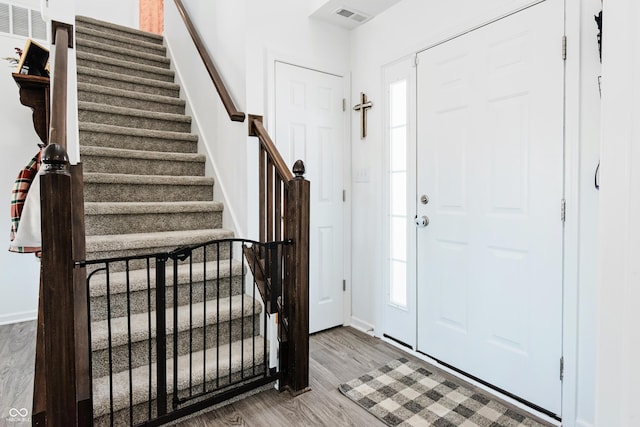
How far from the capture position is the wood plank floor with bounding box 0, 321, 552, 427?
181 centimetres

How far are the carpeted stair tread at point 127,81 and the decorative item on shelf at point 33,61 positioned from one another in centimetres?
58

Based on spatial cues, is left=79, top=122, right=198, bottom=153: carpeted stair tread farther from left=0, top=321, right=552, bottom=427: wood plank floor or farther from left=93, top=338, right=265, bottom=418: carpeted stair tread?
left=93, top=338, right=265, bottom=418: carpeted stair tread

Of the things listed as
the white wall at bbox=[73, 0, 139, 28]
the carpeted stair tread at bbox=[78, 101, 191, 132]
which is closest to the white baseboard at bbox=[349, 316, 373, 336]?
the carpeted stair tread at bbox=[78, 101, 191, 132]

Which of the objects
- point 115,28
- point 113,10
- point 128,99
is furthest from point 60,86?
point 113,10

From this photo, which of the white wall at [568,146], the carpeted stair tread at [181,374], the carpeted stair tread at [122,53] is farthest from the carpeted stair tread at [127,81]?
the carpeted stair tread at [181,374]

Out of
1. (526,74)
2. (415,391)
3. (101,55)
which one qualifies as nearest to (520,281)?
(415,391)

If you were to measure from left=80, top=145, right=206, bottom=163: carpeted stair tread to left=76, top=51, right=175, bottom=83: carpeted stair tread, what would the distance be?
117 cm

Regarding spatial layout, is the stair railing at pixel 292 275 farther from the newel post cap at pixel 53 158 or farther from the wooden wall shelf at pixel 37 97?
the wooden wall shelf at pixel 37 97

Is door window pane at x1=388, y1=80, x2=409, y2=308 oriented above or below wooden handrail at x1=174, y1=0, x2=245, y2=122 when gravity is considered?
below

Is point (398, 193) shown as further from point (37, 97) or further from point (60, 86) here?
point (37, 97)

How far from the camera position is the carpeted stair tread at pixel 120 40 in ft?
11.6

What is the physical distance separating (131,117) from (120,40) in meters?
1.31

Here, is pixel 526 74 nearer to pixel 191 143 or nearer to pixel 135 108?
pixel 191 143

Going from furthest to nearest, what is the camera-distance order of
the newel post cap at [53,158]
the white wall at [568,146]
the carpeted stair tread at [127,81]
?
the carpeted stair tread at [127,81] < the white wall at [568,146] < the newel post cap at [53,158]
